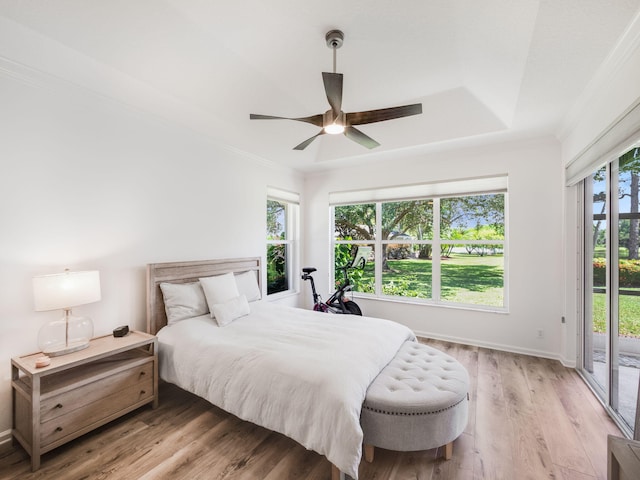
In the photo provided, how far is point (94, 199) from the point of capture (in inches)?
101

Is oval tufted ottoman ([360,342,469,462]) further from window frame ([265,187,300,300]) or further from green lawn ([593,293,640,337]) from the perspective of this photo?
window frame ([265,187,300,300])

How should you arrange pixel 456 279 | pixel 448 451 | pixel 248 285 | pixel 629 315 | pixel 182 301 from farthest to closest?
pixel 456 279 < pixel 248 285 < pixel 182 301 < pixel 629 315 < pixel 448 451

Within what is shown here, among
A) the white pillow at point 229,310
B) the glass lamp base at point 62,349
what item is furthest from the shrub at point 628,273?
the glass lamp base at point 62,349

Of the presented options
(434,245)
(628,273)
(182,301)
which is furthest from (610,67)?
(182,301)

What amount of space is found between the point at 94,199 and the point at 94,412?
66.8 inches

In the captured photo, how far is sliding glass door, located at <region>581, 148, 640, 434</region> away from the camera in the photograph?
83.2 inches

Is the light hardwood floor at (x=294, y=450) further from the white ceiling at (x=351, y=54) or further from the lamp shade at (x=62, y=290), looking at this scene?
the white ceiling at (x=351, y=54)

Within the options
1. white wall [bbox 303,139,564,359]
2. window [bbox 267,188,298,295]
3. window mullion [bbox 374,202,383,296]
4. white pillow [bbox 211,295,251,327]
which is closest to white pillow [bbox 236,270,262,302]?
white pillow [bbox 211,295,251,327]

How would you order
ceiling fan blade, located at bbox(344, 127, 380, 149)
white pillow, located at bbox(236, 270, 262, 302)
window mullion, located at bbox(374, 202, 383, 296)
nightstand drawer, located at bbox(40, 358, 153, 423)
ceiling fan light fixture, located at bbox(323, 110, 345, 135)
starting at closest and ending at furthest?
nightstand drawer, located at bbox(40, 358, 153, 423) → ceiling fan light fixture, located at bbox(323, 110, 345, 135) → ceiling fan blade, located at bbox(344, 127, 380, 149) → white pillow, located at bbox(236, 270, 262, 302) → window mullion, located at bbox(374, 202, 383, 296)

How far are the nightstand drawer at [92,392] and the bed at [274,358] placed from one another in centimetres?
21

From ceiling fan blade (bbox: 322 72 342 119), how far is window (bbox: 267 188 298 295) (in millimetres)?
2683

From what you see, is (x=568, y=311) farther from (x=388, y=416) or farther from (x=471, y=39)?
(x=471, y=39)

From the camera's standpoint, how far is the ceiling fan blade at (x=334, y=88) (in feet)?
5.97

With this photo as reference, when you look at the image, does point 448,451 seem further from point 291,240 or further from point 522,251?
point 291,240
